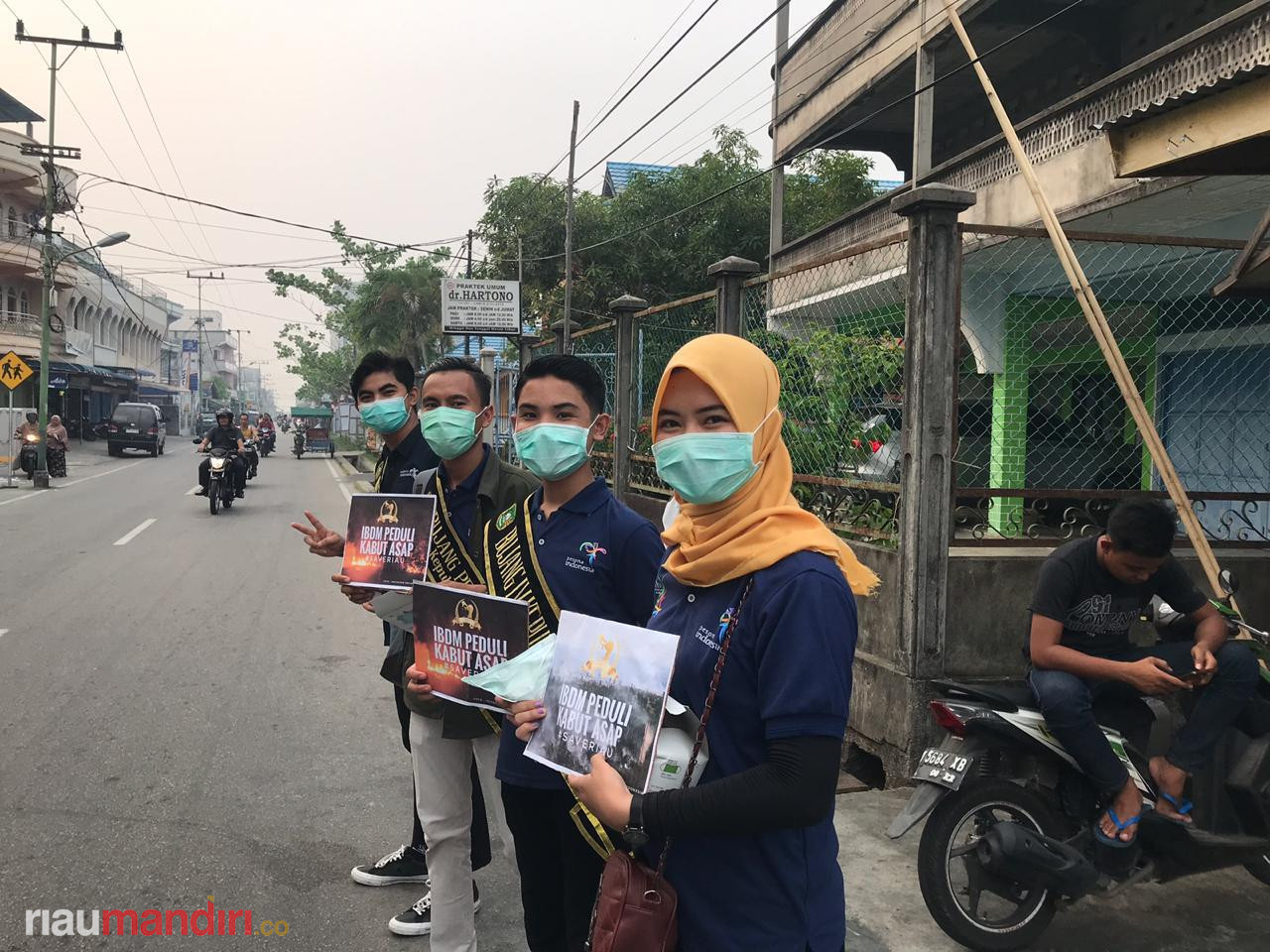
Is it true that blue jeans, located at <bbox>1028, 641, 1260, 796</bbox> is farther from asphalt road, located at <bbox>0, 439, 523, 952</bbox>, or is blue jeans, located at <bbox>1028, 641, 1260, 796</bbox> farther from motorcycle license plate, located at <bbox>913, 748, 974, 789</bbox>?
asphalt road, located at <bbox>0, 439, 523, 952</bbox>

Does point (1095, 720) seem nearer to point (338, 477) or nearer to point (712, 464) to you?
point (712, 464)

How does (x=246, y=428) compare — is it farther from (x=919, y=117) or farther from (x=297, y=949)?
(x=297, y=949)

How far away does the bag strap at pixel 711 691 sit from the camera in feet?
5.09

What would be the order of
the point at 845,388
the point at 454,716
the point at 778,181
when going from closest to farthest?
1. the point at 454,716
2. the point at 845,388
3. the point at 778,181

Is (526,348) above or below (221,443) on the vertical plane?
above

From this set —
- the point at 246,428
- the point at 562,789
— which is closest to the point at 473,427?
the point at 562,789

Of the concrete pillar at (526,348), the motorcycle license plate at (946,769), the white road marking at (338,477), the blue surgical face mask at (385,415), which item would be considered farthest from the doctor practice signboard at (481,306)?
the motorcycle license plate at (946,769)

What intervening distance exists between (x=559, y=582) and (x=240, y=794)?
269 cm

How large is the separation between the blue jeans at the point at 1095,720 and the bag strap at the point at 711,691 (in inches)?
81.8

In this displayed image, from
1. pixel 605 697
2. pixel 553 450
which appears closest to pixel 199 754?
pixel 553 450

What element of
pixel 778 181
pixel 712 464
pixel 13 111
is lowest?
pixel 712 464

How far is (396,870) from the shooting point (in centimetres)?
358

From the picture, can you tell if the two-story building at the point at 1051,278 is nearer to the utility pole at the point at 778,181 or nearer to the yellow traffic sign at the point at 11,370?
the utility pole at the point at 778,181

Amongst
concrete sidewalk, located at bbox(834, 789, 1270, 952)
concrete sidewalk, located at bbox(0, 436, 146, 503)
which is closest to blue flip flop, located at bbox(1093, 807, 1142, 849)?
concrete sidewalk, located at bbox(834, 789, 1270, 952)
